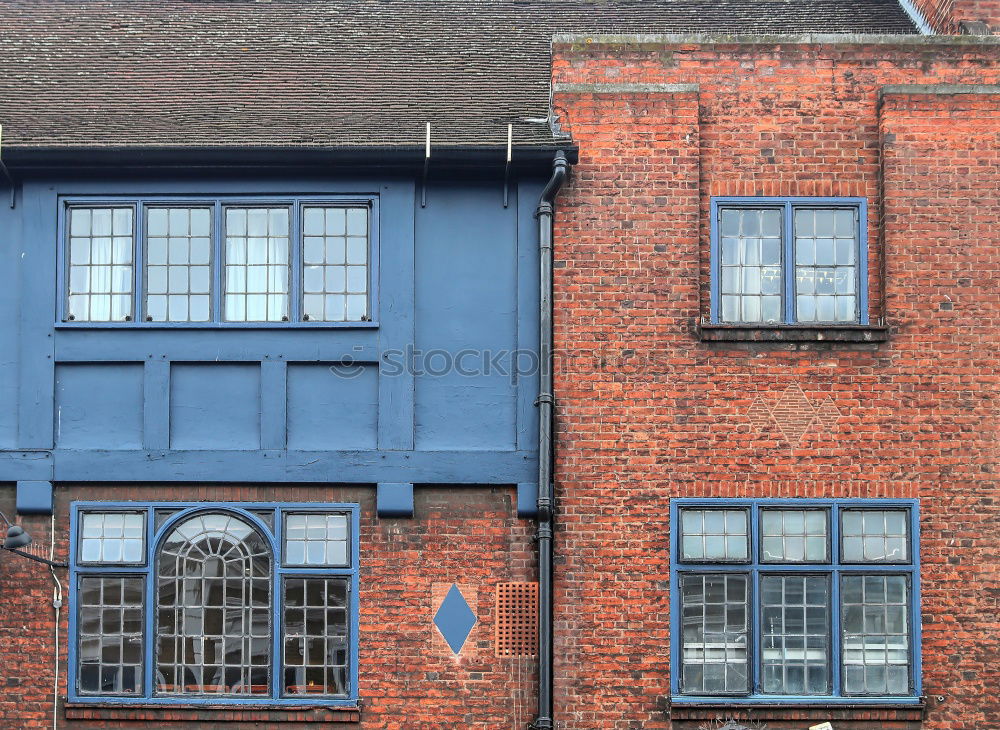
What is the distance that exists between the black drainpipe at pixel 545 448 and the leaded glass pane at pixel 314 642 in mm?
1822

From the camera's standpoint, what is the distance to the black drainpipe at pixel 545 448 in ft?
36.9

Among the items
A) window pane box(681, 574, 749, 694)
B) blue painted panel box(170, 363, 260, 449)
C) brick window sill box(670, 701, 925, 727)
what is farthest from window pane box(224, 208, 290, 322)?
brick window sill box(670, 701, 925, 727)

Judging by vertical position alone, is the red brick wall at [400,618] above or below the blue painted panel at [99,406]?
below

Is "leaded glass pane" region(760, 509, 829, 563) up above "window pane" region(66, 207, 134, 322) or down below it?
below

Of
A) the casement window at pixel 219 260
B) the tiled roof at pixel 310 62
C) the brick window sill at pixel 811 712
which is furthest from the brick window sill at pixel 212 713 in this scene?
the tiled roof at pixel 310 62

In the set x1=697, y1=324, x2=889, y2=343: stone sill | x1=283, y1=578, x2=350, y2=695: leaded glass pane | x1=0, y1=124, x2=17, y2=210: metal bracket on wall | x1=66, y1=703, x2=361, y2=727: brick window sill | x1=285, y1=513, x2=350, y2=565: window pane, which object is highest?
x1=0, y1=124, x2=17, y2=210: metal bracket on wall

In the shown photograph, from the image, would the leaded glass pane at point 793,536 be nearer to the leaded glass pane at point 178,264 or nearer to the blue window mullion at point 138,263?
the leaded glass pane at point 178,264

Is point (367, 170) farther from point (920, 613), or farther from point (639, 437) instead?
point (920, 613)

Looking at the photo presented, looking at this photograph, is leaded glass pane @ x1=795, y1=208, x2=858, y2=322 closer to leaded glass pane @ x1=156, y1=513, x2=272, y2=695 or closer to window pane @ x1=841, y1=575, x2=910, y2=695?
window pane @ x1=841, y1=575, x2=910, y2=695

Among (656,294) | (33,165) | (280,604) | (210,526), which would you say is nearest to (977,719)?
(656,294)

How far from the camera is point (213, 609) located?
11508 mm

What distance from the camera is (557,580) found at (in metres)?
11.4

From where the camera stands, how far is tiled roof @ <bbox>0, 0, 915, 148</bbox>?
12164 mm

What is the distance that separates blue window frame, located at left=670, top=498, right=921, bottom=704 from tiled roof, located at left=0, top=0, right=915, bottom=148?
13.7 feet
